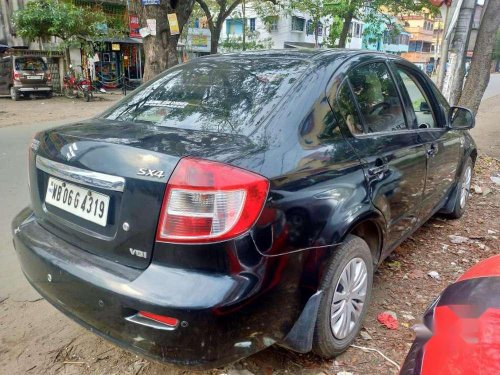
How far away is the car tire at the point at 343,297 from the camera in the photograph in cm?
216

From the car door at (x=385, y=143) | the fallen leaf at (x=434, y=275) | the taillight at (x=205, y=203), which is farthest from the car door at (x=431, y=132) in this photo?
the taillight at (x=205, y=203)

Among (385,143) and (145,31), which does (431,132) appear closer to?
(385,143)

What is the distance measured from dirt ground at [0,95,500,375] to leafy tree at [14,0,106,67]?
61.2 ft

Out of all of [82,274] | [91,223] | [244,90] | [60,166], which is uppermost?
[244,90]

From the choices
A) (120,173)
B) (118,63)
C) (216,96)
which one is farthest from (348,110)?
(118,63)

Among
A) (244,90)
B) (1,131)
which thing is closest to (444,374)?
(244,90)

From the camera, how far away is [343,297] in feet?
7.67

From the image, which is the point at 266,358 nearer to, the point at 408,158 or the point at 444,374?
the point at 444,374

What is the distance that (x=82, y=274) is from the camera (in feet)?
6.28

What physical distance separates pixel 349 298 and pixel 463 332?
94cm

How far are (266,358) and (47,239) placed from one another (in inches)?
51.7

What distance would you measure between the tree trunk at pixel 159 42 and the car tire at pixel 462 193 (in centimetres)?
483

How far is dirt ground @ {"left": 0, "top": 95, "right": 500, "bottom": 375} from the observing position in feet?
7.64

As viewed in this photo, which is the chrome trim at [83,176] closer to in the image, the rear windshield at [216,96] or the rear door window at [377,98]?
the rear windshield at [216,96]
